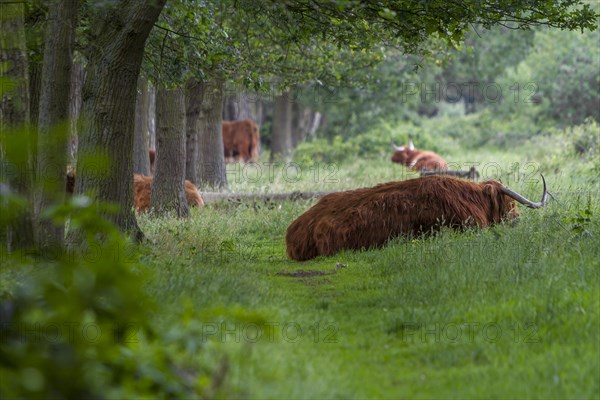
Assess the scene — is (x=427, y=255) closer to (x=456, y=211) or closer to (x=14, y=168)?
(x=456, y=211)

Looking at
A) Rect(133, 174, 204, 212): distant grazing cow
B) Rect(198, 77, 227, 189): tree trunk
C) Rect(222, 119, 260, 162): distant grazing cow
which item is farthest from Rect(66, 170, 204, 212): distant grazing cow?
Rect(222, 119, 260, 162): distant grazing cow

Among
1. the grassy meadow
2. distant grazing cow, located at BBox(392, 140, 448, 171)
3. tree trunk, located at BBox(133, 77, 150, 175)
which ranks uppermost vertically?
tree trunk, located at BBox(133, 77, 150, 175)

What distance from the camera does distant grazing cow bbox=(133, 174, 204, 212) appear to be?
15922 millimetres

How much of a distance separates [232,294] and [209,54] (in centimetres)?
459

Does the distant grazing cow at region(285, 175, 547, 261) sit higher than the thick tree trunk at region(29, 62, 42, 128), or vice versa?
the thick tree trunk at region(29, 62, 42, 128)

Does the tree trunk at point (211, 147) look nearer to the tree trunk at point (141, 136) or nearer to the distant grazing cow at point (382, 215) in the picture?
the tree trunk at point (141, 136)

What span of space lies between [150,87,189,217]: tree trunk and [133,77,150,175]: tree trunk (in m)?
3.21

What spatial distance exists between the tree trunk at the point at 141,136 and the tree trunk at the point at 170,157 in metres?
3.21

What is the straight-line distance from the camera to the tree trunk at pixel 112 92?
8.76 m

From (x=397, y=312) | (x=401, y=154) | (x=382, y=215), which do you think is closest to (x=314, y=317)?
(x=397, y=312)

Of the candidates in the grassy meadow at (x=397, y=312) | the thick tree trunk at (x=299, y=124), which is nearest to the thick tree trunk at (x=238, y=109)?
the thick tree trunk at (x=299, y=124)

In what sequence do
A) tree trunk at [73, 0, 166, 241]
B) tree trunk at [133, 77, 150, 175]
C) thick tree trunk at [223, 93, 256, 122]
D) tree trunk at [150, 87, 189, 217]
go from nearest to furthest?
tree trunk at [73, 0, 166, 241]
tree trunk at [150, 87, 189, 217]
tree trunk at [133, 77, 150, 175]
thick tree trunk at [223, 93, 256, 122]

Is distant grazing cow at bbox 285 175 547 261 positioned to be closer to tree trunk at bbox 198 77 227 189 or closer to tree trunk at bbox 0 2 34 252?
tree trunk at bbox 0 2 34 252

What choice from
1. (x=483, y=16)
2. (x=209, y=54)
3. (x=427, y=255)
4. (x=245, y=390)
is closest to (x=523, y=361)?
(x=245, y=390)
